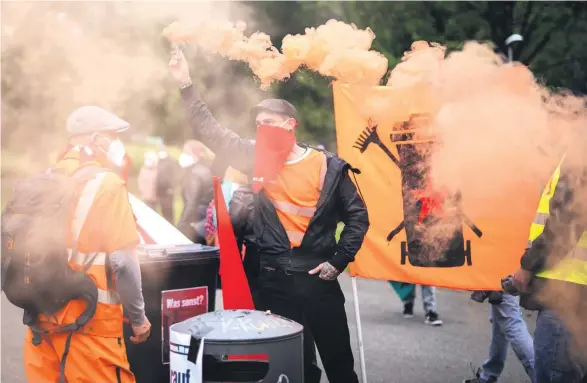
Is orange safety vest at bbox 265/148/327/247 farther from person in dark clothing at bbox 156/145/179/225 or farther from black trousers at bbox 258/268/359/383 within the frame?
person in dark clothing at bbox 156/145/179/225

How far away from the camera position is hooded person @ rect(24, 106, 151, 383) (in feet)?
13.2

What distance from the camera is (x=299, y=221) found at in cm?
476

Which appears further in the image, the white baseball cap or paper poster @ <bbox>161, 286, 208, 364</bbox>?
paper poster @ <bbox>161, 286, 208, 364</bbox>

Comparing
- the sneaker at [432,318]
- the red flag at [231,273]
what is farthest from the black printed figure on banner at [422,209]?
the sneaker at [432,318]

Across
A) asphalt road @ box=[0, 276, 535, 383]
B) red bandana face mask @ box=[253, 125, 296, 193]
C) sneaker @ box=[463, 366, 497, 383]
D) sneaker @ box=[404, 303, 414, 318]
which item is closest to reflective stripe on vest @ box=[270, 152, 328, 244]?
red bandana face mask @ box=[253, 125, 296, 193]

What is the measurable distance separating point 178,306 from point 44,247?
1.37m

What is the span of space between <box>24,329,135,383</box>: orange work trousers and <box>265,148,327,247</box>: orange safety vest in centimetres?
122

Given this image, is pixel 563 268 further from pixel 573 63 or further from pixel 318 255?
pixel 573 63

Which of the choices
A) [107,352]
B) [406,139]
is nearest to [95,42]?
[406,139]

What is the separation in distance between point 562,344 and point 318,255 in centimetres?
146

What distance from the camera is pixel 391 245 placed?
5422 mm

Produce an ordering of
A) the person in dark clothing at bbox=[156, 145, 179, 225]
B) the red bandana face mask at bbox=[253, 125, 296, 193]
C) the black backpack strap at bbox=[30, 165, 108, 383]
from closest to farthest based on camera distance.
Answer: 1. the black backpack strap at bbox=[30, 165, 108, 383]
2. the red bandana face mask at bbox=[253, 125, 296, 193]
3. the person in dark clothing at bbox=[156, 145, 179, 225]

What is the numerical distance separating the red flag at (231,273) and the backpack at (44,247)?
893mm

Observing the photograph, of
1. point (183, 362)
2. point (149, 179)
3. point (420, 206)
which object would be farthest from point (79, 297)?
point (149, 179)
